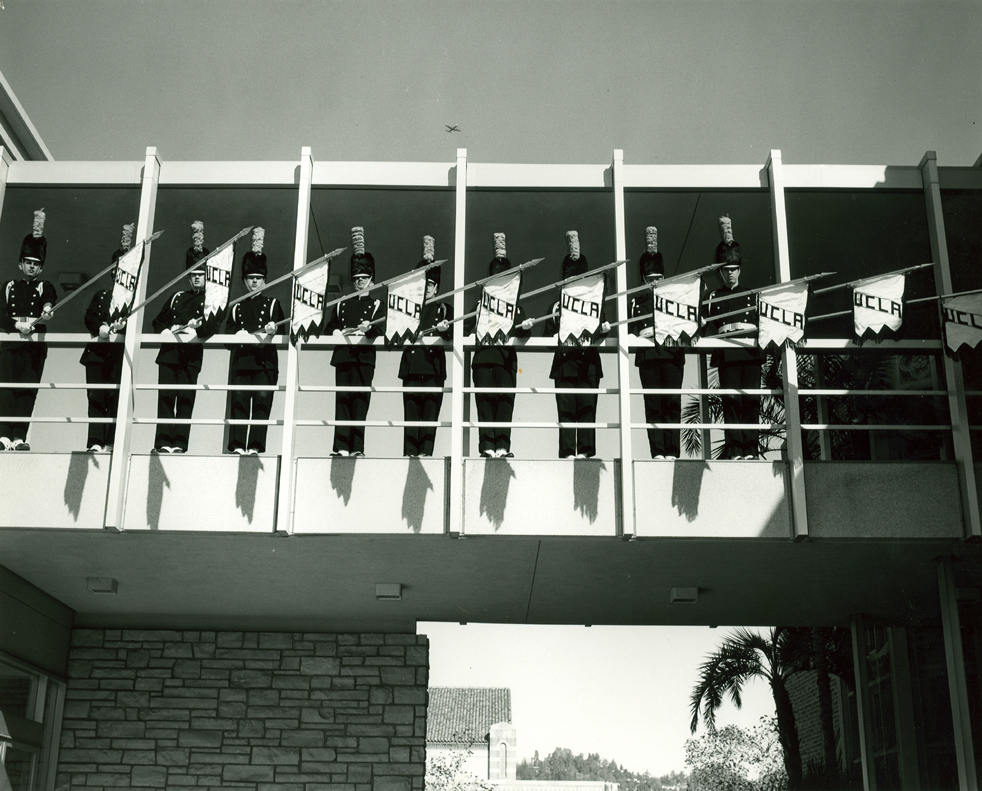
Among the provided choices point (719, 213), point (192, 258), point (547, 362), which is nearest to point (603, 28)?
point (719, 213)

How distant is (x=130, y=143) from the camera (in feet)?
30.9

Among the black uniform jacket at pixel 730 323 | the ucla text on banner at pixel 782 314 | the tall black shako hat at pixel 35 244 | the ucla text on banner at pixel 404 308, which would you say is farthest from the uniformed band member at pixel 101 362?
the ucla text on banner at pixel 782 314

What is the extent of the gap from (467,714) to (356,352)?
20.1 ft

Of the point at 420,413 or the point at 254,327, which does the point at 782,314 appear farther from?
the point at 254,327

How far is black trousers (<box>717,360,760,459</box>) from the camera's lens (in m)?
7.85

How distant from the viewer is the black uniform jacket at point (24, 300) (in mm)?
8070

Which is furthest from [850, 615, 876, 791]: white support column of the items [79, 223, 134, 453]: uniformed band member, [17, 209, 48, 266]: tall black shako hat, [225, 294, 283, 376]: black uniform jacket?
[17, 209, 48, 266]: tall black shako hat

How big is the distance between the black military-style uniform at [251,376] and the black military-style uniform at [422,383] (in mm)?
1022

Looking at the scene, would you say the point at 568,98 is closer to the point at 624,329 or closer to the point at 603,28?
the point at 603,28

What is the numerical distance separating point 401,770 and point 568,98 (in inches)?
251

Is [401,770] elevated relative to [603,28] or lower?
lower

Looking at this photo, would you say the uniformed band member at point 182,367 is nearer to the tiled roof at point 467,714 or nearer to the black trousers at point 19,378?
the black trousers at point 19,378

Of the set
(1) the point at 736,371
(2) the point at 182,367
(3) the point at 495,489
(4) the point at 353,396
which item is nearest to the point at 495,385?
(3) the point at 495,489

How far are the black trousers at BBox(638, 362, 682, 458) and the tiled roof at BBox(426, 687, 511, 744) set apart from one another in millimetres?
4556
